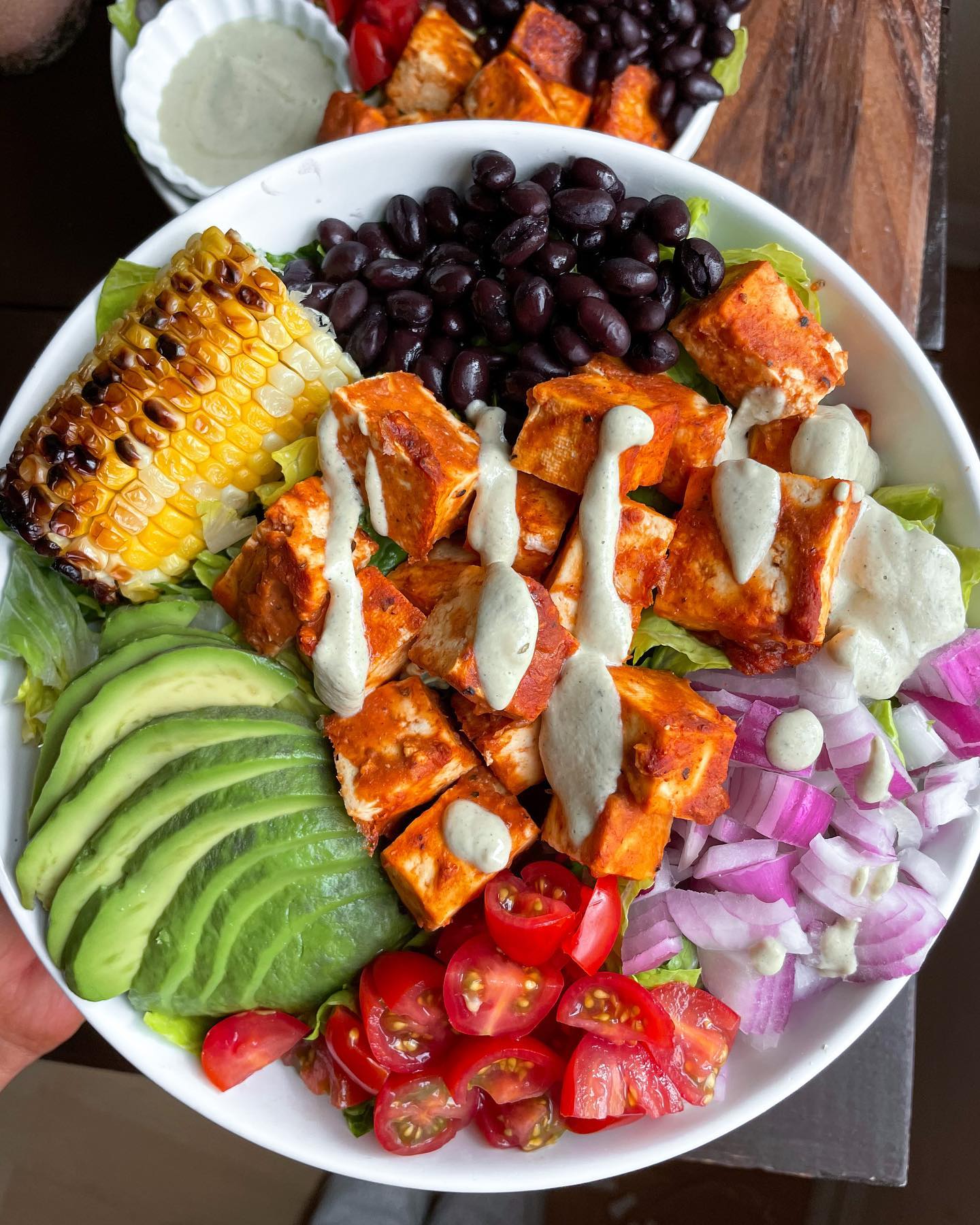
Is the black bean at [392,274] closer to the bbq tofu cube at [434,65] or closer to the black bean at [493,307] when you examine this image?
the black bean at [493,307]

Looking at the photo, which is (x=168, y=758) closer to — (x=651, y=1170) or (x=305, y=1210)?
(x=305, y=1210)

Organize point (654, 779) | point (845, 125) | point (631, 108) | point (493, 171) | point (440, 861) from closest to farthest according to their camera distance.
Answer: point (654, 779) → point (440, 861) → point (493, 171) → point (631, 108) → point (845, 125)

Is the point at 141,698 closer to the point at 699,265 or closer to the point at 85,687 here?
the point at 85,687

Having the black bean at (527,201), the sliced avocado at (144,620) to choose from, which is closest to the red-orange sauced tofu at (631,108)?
the black bean at (527,201)

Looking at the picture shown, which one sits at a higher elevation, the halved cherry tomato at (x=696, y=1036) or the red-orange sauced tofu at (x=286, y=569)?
the red-orange sauced tofu at (x=286, y=569)

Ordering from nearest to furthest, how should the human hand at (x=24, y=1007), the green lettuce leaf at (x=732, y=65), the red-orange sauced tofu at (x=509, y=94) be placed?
the red-orange sauced tofu at (x=509, y=94) → the human hand at (x=24, y=1007) → the green lettuce leaf at (x=732, y=65)

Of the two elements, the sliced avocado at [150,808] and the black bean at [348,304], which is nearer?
the sliced avocado at [150,808]

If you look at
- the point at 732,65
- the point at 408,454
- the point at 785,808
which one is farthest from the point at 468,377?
the point at 732,65
